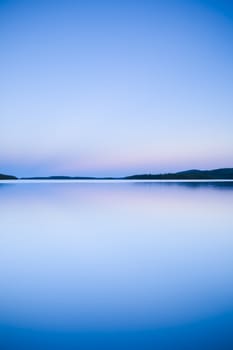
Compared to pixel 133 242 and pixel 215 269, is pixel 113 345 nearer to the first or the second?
pixel 215 269

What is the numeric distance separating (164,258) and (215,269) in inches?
38.9

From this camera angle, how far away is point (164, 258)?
212 inches

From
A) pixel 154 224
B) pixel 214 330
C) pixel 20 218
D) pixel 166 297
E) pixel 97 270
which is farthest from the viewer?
pixel 20 218

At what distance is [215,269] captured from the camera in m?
4.75

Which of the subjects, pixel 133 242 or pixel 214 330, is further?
pixel 133 242

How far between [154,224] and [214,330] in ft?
20.0

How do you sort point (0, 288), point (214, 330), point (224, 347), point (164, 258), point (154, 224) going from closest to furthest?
point (224, 347)
point (214, 330)
point (0, 288)
point (164, 258)
point (154, 224)

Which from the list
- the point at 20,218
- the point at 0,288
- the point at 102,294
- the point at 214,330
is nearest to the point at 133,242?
the point at 102,294

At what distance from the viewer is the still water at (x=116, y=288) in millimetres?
2713

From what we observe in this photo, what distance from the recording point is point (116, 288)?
3900 millimetres

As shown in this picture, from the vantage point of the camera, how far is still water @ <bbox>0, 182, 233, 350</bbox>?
2713 mm

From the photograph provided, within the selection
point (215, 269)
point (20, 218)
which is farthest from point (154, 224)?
point (20, 218)

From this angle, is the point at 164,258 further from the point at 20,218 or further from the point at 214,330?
the point at 20,218

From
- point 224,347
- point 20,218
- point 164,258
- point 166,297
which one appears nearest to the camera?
point 224,347
